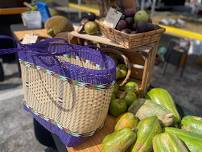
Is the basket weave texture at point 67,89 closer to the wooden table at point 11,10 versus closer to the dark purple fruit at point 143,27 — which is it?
the dark purple fruit at point 143,27

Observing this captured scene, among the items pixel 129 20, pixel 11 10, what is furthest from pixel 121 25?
pixel 11 10

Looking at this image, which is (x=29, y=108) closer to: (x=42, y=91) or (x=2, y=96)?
(x=42, y=91)

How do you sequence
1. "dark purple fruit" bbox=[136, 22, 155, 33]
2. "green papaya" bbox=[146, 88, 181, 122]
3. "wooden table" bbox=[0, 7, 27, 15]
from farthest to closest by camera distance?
"wooden table" bbox=[0, 7, 27, 15], "dark purple fruit" bbox=[136, 22, 155, 33], "green papaya" bbox=[146, 88, 181, 122]

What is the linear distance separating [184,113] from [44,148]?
3.41 feet

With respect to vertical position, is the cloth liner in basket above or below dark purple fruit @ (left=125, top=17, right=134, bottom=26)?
below

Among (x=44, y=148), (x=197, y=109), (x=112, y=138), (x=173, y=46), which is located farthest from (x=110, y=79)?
(x=173, y=46)

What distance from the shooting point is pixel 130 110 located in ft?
Result: 3.31

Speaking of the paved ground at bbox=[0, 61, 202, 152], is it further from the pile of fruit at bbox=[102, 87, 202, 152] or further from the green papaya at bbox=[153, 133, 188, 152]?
the green papaya at bbox=[153, 133, 188, 152]

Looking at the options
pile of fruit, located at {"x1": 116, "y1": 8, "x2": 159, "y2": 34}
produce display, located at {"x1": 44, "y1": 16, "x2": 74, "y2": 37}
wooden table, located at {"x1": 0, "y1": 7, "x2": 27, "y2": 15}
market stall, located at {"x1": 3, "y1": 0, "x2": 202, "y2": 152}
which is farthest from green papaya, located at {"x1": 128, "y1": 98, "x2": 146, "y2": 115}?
wooden table, located at {"x1": 0, "y1": 7, "x2": 27, "y2": 15}

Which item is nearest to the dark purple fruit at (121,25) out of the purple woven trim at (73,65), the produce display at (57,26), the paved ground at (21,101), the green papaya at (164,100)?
the purple woven trim at (73,65)

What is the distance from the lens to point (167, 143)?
2.36 feet

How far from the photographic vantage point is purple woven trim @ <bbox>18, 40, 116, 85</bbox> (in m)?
0.76

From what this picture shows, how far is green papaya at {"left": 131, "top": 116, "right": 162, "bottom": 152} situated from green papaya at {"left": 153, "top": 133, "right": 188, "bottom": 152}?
0.09 feet

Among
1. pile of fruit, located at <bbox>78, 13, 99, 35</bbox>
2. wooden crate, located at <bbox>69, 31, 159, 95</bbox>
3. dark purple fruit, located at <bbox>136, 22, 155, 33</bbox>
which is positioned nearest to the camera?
dark purple fruit, located at <bbox>136, 22, 155, 33</bbox>
